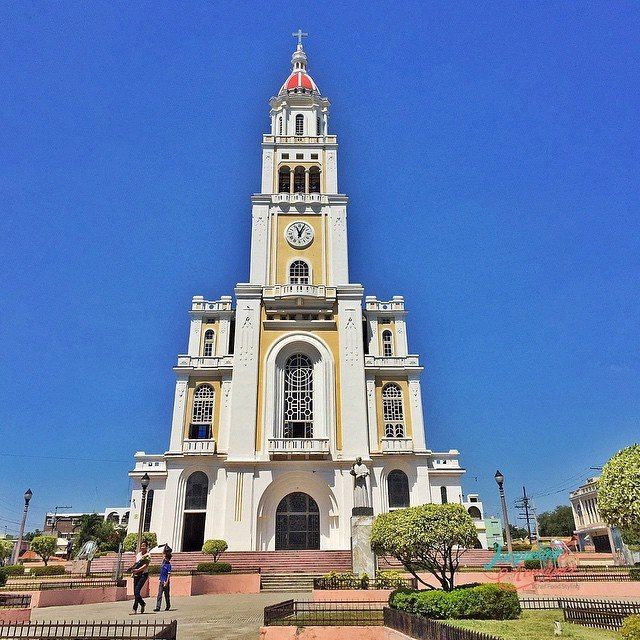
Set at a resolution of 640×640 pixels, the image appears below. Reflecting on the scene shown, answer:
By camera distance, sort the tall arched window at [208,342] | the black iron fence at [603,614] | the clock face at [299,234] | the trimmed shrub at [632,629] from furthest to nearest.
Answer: the clock face at [299,234], the tall arched window at [208,342], the black iron fence at [603,614], the trimmed shrub at [632,629]

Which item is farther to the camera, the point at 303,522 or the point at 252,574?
the point at 303,522

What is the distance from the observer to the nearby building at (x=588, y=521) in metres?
63.1

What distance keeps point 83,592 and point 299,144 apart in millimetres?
34833

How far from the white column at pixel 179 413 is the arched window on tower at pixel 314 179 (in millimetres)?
17776

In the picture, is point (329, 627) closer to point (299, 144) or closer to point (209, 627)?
point (209, 627)

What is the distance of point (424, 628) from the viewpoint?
9359 millimetres

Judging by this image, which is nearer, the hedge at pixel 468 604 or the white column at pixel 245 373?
the hedge at pixel 468 604

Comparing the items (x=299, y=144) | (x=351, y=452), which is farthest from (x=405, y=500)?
(x=299, y=144)

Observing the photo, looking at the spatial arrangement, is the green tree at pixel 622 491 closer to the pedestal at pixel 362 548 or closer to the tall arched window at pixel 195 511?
the pedestal at pixel 362 548

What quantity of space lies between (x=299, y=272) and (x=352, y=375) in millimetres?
8745

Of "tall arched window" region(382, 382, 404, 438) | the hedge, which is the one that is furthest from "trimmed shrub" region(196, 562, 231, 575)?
the hedge

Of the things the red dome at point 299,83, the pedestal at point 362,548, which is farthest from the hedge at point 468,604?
the red dome at point 299,83

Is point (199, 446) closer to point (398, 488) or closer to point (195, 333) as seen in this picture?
point (195, 333)

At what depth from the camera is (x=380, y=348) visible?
37.8 meters
